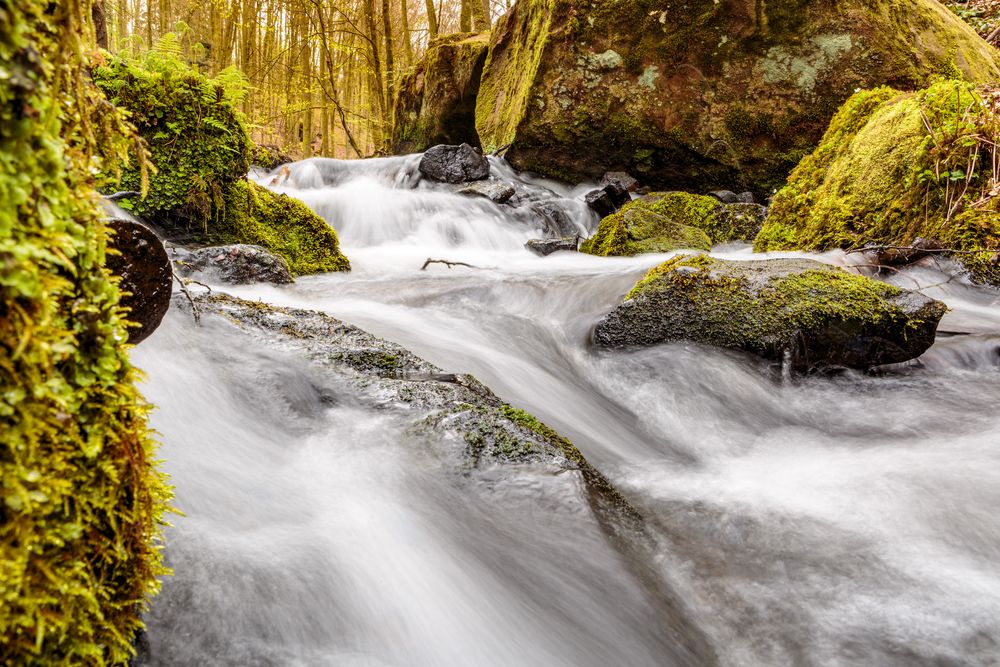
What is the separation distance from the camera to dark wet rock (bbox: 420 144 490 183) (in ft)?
34.3

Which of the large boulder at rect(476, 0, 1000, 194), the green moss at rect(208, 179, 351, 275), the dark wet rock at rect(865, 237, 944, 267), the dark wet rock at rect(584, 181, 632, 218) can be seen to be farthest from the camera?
the dark wet rock at rect(584, 181, 632, 218)

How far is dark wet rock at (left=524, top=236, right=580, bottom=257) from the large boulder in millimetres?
2833

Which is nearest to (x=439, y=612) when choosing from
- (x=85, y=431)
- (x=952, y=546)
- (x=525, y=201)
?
(x=85, y=431)

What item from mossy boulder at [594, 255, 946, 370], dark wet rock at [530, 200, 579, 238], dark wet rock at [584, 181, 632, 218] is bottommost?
mossy boulder at [594, 255, 946, 370]

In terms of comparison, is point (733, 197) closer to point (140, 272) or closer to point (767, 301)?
point (767, 301)

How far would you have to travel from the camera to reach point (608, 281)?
18.5ft

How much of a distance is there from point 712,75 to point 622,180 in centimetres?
207

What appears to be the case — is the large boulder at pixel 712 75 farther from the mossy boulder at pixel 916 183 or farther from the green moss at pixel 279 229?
the green moss at pixel 279 229

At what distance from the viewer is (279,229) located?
597 cm

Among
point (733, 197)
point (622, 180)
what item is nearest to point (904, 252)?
point (733, 197)

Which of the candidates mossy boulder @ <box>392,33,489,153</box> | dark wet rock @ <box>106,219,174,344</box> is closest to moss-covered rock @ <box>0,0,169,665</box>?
dark wet rock @ <box>106,219,174,344</box>

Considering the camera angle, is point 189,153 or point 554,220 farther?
point 554,220

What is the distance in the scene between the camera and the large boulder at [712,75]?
28.8 feet

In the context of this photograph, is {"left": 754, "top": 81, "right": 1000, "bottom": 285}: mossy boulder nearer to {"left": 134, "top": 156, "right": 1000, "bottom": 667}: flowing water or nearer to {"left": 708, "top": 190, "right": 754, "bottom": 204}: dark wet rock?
{"left": 134, "top": 156, "right": 1000, "bottom": 667}: flowing water
